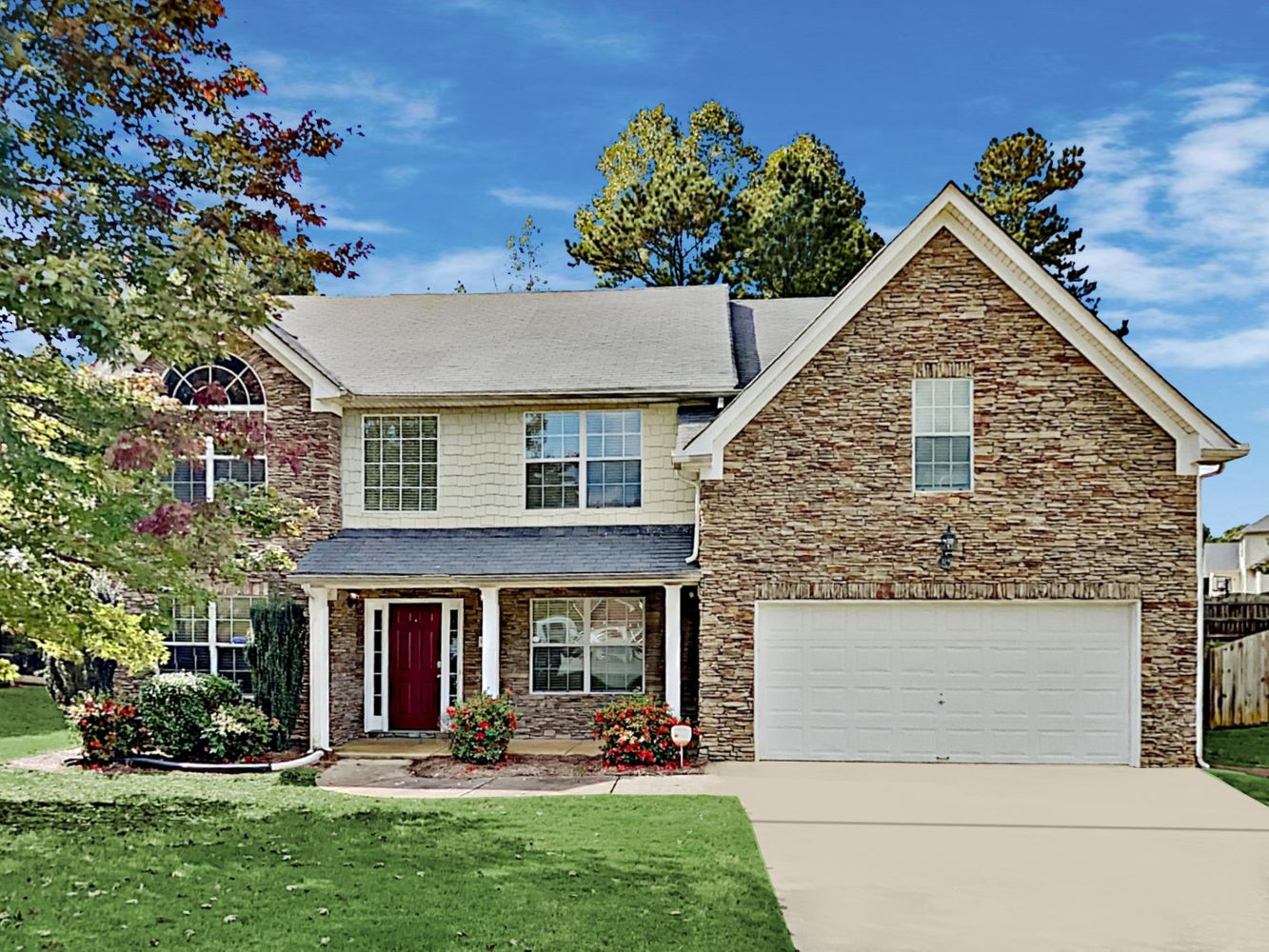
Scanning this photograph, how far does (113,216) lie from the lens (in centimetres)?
1106

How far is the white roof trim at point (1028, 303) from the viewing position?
1633 cm

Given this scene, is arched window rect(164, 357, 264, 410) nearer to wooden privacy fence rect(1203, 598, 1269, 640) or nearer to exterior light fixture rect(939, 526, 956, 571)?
exterior light fixture rect(939, 526, 956, 571)

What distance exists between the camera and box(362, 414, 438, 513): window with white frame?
19609mm

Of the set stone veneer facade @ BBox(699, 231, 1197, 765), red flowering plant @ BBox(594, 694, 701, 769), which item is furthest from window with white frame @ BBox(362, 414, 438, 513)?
red flowering plant @ BBox(594, 694, 701, 769)

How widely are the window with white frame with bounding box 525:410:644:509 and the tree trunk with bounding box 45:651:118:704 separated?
21.8ft

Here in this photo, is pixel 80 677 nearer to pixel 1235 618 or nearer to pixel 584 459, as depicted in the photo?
pixel 584 459

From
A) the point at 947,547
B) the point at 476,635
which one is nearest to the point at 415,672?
the point at 476,635

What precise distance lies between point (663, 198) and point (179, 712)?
24530mm

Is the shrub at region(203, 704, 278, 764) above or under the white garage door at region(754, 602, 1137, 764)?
under

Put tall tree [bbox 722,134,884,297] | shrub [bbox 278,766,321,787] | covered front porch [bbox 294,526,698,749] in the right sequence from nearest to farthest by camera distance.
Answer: shrub [bbox 278,766,321,787] < covered front porch [bbox 294,526,698,749] < tall tree [bbox 722,134,884,297]

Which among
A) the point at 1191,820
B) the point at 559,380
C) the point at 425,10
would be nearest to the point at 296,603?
the point at 559,380

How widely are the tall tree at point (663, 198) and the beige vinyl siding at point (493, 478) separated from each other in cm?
1921

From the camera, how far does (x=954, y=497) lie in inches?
661

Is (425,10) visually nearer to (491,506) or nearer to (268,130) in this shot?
(268,130)
